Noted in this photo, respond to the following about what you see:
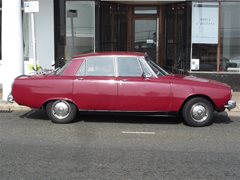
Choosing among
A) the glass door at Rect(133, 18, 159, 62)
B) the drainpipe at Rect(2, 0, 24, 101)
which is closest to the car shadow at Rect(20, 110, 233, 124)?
the drainpipe at Rect(2, 0, 24, 101)

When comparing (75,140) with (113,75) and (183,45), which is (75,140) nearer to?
(113,75)

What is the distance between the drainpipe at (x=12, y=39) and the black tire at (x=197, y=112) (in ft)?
16.3

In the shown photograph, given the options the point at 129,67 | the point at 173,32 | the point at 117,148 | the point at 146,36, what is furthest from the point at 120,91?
the point at 146,36

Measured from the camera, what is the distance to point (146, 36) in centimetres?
1666

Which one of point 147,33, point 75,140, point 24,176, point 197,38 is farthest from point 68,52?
point 24,176

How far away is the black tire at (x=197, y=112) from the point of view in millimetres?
9656

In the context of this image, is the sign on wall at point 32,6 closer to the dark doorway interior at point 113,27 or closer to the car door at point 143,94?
Answer: the dark doorway interior at point 113,27

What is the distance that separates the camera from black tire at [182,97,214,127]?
966 centimetres

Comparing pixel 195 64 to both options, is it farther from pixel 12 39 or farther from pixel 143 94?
pixel 12 39

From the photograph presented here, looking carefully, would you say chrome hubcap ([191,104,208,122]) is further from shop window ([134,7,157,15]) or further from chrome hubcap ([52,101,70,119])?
shop window ([134,7,157,15])

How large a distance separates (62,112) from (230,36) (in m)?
7.19

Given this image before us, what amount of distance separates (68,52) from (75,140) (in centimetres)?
731

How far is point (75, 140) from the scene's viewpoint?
8.28 m

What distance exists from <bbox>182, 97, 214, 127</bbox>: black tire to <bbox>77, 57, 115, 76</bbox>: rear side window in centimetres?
176
